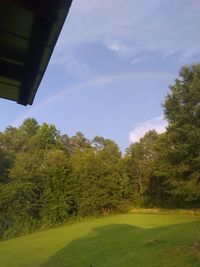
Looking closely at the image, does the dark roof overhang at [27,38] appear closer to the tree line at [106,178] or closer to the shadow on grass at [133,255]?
the shadow on grass at [133,255]

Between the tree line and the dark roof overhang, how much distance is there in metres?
21.8

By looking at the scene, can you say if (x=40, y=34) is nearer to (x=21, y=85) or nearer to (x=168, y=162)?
(x=21, y=85)

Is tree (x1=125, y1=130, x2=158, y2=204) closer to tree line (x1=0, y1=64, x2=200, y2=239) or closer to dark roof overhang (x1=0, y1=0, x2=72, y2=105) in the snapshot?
tree line (x1=0, y1=64, x2=200, y2=239)

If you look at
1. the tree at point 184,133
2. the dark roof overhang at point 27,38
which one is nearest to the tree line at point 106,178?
the tree at point 184,133

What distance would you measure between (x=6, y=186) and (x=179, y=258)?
20.9 m

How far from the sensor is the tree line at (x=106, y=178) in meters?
24.9

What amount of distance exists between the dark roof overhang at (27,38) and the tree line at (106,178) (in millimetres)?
21762

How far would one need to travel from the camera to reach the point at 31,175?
92.9 ft

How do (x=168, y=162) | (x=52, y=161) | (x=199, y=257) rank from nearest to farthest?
1. (x=199, y=257)
2. (x=168, y=162)
3. (x=52, y=161)

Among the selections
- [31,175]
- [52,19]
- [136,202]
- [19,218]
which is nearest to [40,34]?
[52,19]

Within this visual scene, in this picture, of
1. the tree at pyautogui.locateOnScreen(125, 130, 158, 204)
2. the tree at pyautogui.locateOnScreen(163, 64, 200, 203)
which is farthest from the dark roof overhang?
the tree at pyautogui.locateOnScreen(125, 130, 158, 204)

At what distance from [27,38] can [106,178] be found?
1174 inches

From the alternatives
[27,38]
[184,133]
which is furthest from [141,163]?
[27,38]

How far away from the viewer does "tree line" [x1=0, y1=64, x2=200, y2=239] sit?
81.6 ft
